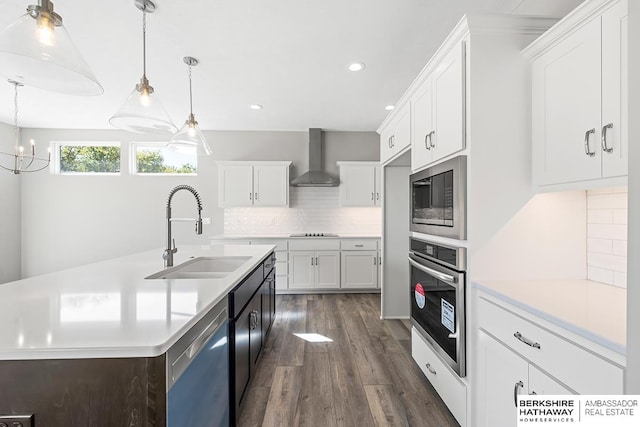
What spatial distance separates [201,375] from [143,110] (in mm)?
1678

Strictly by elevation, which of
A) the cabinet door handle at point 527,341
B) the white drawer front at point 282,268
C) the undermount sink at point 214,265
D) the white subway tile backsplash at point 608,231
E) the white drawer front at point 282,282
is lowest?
the white drawer front at point 282,282

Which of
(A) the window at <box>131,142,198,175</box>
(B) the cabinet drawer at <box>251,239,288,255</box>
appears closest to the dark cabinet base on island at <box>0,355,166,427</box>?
(B) the cabinet drawer at <box>251,239,288,255</box>

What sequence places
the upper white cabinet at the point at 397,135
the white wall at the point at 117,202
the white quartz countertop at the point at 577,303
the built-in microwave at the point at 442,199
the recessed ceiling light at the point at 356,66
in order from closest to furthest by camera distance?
the white quartz countertop at the point at 577,303
the built-in microwave at the point at 442,199
the upper white cabinet at the point at 397,135
the recessed ceiling light at the point at 356,66
the white wall at the point at 117,202

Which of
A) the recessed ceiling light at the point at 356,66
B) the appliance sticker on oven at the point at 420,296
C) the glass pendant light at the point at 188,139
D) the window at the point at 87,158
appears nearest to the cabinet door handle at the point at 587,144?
the appliance sticker on oven at the point at 420,296

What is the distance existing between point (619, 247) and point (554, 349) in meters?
0.72

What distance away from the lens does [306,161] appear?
5.05 m

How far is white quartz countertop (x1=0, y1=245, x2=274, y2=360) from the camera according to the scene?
782 millimetres

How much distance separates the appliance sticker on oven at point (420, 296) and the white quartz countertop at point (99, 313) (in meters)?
1.27

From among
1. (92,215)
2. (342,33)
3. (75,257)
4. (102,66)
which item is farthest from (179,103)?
(75,257)

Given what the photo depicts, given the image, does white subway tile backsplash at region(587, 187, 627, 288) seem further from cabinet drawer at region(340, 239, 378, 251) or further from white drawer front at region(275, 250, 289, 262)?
white drawer front at region(275, 250, 289, 262)

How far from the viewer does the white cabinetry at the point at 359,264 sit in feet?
14.8

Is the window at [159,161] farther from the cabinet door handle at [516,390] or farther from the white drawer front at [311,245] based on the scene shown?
the cabinet door handle at [516,390]

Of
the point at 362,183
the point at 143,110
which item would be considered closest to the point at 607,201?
the point at 143,110

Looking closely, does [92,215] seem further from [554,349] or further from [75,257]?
[554,349]
